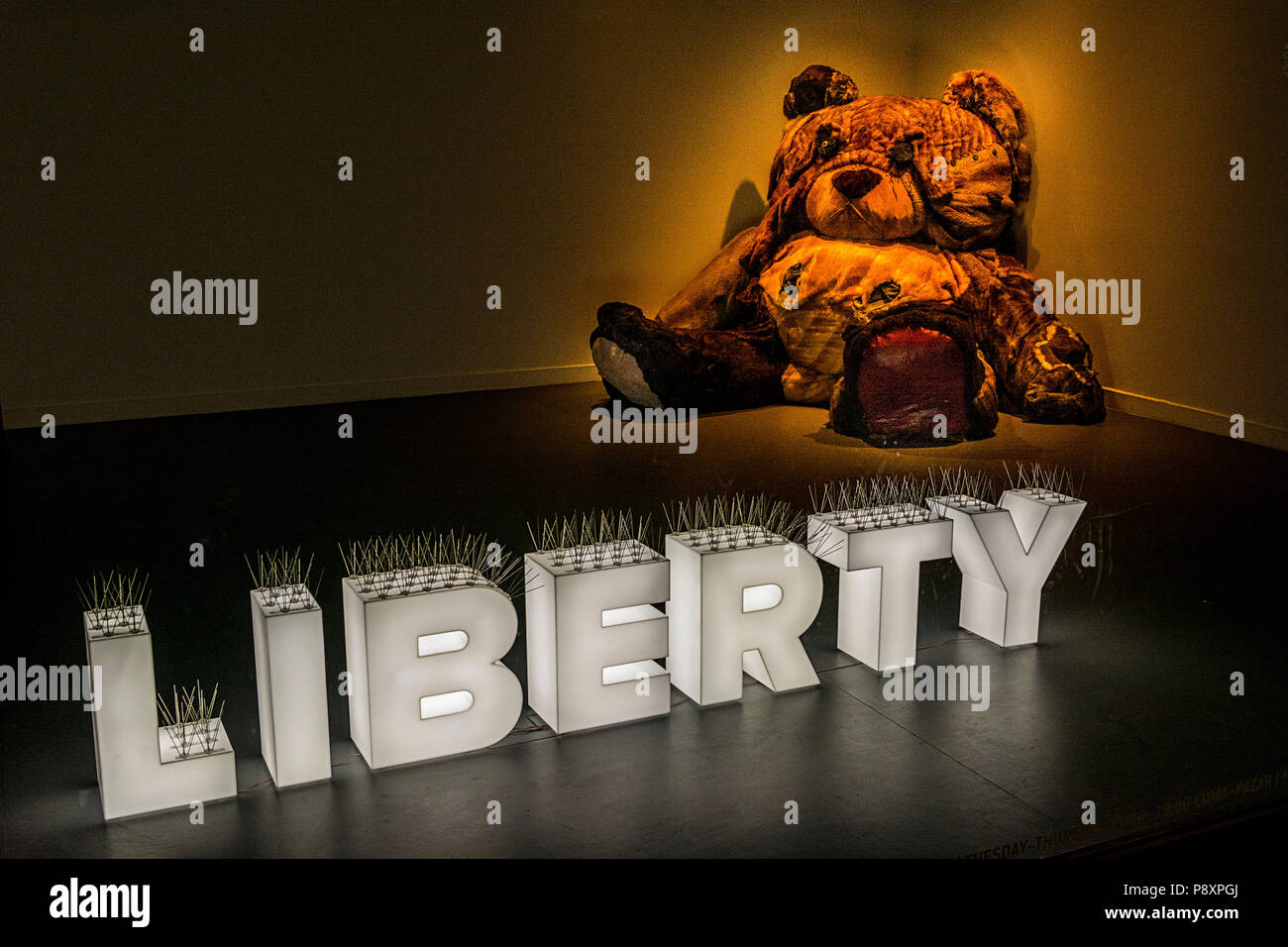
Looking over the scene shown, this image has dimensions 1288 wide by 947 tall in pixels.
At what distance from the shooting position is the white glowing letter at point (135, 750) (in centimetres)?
251

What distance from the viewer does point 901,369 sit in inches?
243

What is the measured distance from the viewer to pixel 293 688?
8.71ft

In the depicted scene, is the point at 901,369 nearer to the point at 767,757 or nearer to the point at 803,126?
the point at 803,126

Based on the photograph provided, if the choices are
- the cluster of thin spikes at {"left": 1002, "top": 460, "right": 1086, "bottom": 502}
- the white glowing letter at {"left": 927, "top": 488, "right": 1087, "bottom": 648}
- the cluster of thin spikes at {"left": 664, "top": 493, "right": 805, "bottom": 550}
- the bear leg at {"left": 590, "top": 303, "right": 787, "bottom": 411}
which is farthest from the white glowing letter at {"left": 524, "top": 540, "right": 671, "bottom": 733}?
the bear leg at {"left": 590, "top": 303, "right": 787, "bottom": 411}

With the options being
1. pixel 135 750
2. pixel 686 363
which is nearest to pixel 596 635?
pixel 135 750

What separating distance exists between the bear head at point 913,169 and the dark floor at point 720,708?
1.74 metres

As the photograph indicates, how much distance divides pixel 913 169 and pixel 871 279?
0.80 metres

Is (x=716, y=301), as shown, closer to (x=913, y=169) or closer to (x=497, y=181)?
(x=913, y=169)

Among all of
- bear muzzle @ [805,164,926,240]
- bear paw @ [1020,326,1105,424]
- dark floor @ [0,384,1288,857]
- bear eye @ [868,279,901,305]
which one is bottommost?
dark floor @ [0,384,1288,857]

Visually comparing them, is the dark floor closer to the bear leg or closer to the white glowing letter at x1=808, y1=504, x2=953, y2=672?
the white glowing letter at x1=808, y1=504, x2=953, y2=672

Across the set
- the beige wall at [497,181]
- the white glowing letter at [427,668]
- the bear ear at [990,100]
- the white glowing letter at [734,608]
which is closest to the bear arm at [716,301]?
the beige wall at [497,181]

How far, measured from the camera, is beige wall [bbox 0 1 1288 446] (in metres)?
6.46
